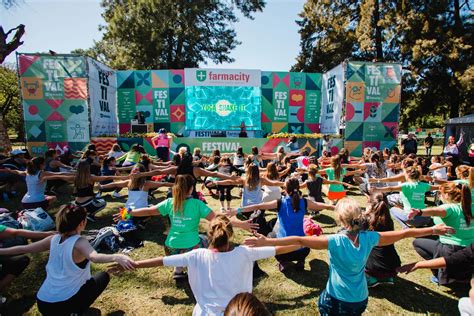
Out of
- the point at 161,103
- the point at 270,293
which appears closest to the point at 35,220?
the point at 270,293

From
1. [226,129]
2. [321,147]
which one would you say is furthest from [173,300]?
[226,129]

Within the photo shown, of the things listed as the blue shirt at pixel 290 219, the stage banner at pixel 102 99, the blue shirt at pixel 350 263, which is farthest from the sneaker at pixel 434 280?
the stage banner at pixel 102 99

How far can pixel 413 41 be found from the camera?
60.8 ft

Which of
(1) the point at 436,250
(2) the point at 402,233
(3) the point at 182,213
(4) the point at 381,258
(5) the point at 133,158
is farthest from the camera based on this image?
(5) the point at 133,158

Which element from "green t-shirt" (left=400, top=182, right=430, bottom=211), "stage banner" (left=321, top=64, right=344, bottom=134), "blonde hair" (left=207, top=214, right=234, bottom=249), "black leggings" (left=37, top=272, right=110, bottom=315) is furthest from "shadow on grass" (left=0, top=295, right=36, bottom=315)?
"stage banner" (left=321, top=64, right=344, bottom=134)

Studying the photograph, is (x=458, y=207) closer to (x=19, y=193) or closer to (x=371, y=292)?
(x=371, y=292)

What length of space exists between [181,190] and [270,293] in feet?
5.61

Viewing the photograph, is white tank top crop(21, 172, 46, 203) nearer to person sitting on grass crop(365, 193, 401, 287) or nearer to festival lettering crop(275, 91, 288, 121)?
person sitting on grass crop(365, 193, 401, 287)

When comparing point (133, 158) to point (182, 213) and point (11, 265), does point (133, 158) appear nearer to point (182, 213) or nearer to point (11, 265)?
point (11, 265)

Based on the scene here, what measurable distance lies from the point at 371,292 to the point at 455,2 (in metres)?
23.6

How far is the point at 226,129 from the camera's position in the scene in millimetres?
17484

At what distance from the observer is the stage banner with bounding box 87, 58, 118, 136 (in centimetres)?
1373

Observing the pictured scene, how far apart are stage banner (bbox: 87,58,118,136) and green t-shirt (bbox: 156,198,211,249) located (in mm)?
12127

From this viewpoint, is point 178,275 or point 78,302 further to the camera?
point 178,275
